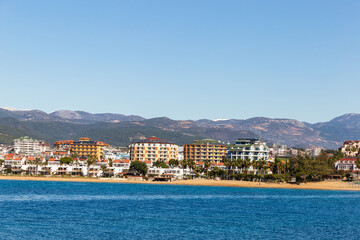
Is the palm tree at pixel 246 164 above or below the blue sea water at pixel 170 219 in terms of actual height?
above

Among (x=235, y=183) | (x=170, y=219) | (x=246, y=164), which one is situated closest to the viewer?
(x=170, y=219)

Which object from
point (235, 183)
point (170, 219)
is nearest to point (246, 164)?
point (235, 183)

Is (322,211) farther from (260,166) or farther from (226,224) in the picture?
(260,166)

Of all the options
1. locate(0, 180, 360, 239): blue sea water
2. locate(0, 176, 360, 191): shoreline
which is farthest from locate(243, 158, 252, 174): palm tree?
locate(0, 180, 360, 239): blue sea water

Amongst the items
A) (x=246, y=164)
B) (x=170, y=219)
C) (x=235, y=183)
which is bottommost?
(x=170, y=219)

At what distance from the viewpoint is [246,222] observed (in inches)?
2940

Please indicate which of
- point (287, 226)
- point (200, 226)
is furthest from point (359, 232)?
point (200, 226)

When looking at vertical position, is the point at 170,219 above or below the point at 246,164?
below

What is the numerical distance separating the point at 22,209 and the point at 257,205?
45.1 meters

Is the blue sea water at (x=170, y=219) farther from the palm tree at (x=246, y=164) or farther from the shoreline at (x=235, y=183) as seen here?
the palm tree at (x=246, y=164)

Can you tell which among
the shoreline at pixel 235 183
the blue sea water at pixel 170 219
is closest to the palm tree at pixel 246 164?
the shoreline at pixel 235 183

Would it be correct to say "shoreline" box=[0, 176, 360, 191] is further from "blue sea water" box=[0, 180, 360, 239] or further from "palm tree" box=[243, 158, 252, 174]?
"blue sea water" box=[0, 180, 360, 239]

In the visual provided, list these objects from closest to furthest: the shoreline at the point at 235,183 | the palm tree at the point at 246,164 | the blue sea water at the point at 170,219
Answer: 1. the blue sea water at the point at 170,219
2. the shoreline at the point at 235,183
3. the palm tree at the point at 246,164

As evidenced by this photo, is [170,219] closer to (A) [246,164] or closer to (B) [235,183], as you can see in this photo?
(B) [235,183]
